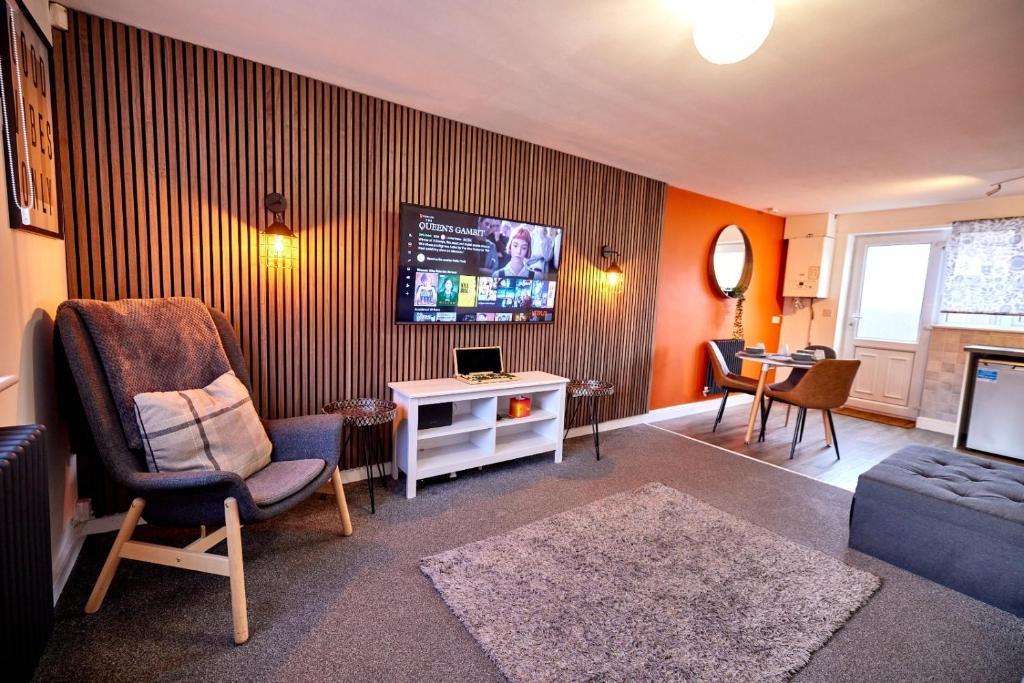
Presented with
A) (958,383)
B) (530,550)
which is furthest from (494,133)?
(958,383)

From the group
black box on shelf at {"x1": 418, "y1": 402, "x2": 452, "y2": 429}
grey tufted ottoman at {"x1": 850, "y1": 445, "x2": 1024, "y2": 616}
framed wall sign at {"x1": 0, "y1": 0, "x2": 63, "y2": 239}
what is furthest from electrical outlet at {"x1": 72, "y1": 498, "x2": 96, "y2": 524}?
grey tufted ottoman at {"x1": 850, "y1": 445, "x2": 1024, "y2": 616}

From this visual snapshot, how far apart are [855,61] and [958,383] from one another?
4.46 meters

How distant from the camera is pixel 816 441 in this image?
170 inches

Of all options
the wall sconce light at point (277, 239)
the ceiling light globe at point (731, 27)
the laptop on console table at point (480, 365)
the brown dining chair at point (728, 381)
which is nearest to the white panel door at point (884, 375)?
the brown dining chair at point (728, 381)

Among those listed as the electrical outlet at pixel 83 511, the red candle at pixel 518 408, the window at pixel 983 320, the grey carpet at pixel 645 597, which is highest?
the window at pixel 983 320

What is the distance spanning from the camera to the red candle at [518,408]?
11.3ft

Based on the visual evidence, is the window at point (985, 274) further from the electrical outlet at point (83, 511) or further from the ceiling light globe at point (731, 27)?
the electrical outlet at point (83, 511)

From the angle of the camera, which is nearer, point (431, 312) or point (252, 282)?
point (252, 282)

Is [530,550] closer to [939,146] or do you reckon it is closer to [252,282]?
[252,282]

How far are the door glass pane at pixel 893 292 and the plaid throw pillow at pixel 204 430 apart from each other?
6679mm

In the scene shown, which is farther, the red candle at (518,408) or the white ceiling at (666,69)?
the red candle at (518,408)

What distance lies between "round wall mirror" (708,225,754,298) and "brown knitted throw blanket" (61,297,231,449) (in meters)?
4.82

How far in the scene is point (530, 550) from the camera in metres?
2.28

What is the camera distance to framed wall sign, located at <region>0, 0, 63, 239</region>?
148cm
